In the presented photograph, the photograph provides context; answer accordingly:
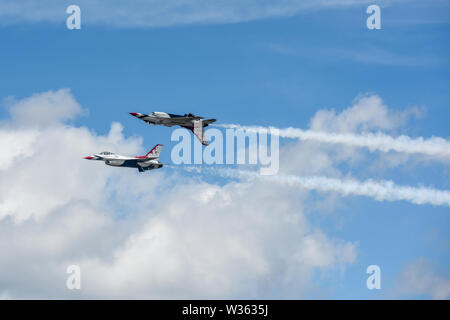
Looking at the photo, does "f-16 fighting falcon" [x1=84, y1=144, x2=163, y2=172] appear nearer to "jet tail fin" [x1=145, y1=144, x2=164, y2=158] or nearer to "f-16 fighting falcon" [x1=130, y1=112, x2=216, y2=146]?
"jet tail fin" [x1=145, y1=144, x2=164, y2=158]

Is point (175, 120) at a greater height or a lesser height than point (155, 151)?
greater

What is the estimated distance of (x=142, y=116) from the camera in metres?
163

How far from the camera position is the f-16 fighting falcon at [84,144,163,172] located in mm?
175750

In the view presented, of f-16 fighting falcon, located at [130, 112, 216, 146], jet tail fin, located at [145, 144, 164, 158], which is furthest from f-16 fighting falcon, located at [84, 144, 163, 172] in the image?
f-16 fighting falcon, located at [130, 112, 216, 146]

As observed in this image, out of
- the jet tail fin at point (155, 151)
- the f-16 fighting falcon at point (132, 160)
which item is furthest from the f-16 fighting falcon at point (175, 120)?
the jet tail fin at point (155, 151)

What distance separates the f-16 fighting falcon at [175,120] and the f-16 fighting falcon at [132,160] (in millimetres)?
14976

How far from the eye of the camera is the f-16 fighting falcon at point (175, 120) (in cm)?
16150

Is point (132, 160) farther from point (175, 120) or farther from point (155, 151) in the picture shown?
point (175, 120)

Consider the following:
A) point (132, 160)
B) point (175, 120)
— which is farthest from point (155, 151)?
point (175, 120)

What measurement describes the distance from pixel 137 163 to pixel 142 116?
57.2 ft

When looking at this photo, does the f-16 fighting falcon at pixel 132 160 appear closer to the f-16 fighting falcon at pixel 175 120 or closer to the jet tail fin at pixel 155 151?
the jet tail fin at pixel 155 151

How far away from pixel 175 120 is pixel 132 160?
20.4 meters

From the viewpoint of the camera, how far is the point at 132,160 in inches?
6959
